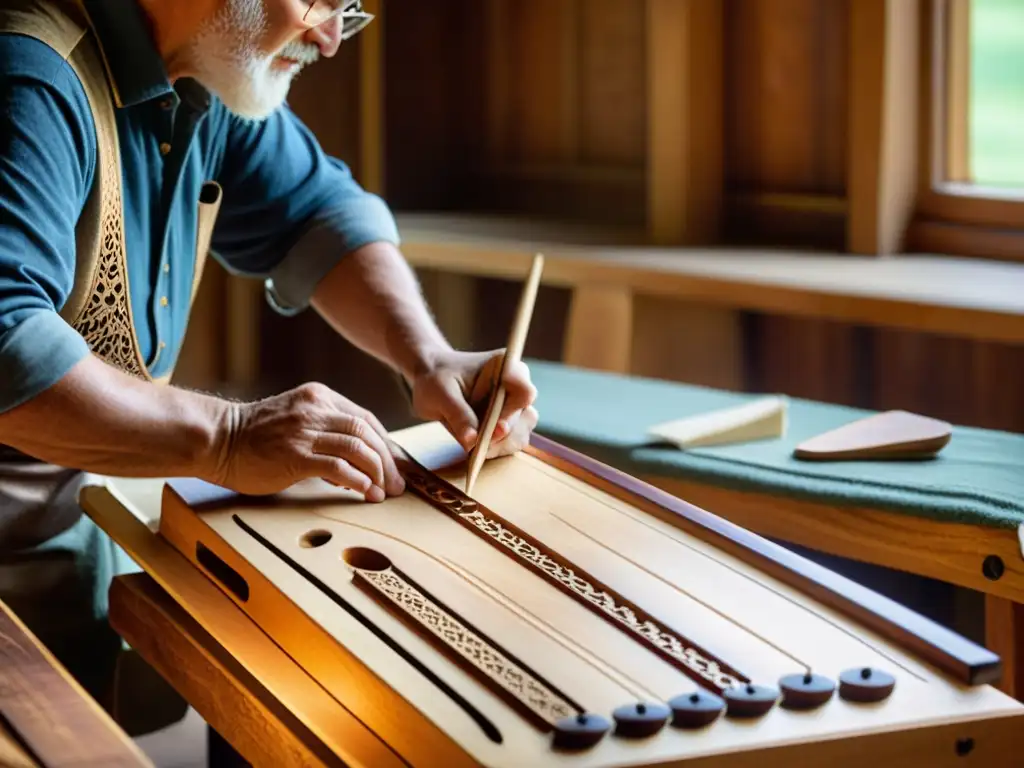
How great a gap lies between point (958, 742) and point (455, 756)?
40 cm

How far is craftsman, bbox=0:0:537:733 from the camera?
58.1 inches

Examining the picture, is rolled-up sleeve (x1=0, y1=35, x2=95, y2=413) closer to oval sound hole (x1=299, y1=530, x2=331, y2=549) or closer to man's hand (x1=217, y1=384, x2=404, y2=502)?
man's hand (x1=217, y1=384, x2=404, y2=502)

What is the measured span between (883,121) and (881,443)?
1.12 meters

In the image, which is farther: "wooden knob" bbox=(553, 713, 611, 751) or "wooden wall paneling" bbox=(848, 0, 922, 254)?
"wooden wall paneling" bbox=(848, 0, 922, 254)

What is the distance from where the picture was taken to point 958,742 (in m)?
1.07

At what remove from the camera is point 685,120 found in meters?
3.20

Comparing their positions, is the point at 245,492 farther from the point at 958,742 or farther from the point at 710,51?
the point at 710,51

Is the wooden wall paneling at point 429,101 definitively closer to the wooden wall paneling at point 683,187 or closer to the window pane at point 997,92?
the wooden wall paneling at point 683,187

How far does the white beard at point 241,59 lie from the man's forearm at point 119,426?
1.60 ft

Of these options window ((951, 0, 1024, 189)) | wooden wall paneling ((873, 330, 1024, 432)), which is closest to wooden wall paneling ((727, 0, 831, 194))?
window ((951, 0, 1024, 189))

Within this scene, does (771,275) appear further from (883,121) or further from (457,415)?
(457,415)

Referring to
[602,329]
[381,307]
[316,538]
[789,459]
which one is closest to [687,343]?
[602,329]

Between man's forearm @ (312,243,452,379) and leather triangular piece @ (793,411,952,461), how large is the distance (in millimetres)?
578

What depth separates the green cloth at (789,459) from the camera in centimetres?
179
